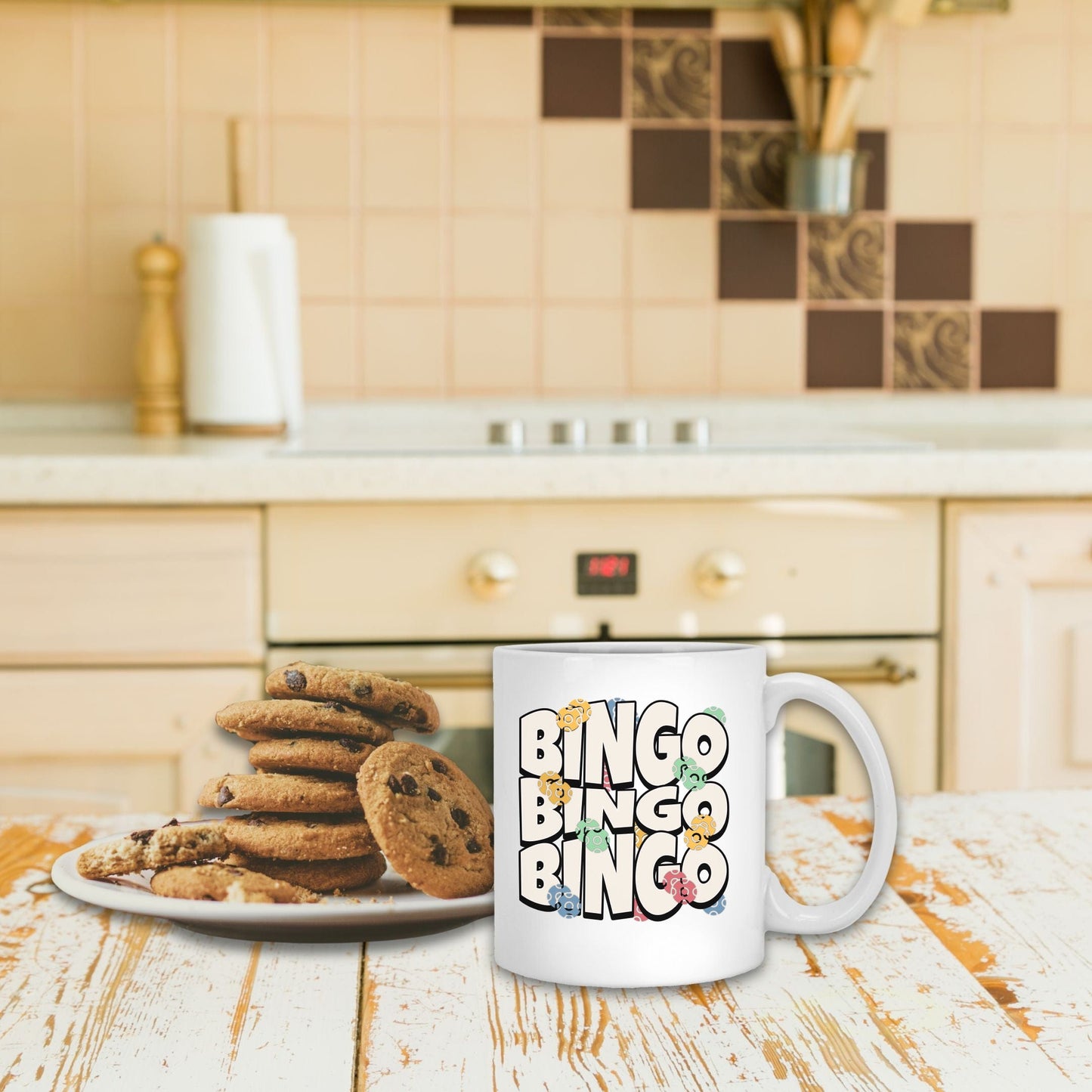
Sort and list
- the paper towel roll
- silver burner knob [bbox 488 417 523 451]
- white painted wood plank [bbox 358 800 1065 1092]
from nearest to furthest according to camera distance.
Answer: white painted wood plank [bbox 358 800 1065 1092]
silver burner knob [bbox 488 417 523 451]
the paper towel roll

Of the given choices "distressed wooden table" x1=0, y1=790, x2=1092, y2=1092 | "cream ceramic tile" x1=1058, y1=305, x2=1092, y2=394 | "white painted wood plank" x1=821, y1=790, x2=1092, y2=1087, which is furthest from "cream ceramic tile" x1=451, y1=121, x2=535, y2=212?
"distressed wooden table" x1=0, y1=790, x2=1092, y2=1092

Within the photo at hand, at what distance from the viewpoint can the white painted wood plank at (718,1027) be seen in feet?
1.08

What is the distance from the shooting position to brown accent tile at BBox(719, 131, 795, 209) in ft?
5.98

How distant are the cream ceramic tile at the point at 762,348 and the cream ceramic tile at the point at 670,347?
21mm

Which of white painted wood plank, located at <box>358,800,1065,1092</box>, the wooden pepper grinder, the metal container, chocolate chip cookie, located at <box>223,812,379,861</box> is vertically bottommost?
white painted wood plank, located at <box>358,800,1065,1092</box>

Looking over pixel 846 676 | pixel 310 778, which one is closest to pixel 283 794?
pixel 310 778

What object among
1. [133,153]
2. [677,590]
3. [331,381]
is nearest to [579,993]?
[677,590]

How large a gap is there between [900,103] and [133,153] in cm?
104

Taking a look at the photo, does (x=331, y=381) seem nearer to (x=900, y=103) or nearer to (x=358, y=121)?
(x=358, y=121)

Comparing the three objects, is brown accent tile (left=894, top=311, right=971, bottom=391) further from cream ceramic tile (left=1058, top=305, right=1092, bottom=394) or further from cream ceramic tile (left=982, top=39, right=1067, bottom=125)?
cream ceramic tile (left=982, top=39, right=1067, bottom=125)

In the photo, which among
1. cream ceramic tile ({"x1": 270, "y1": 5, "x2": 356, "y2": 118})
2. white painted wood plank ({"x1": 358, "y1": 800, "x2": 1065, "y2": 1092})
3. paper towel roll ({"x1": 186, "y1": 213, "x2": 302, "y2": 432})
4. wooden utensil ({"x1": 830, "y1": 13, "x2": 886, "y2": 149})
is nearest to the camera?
white painted wood plank ({"x1": 358, "y1": 800, "x2": 1065, "y2": 1092})

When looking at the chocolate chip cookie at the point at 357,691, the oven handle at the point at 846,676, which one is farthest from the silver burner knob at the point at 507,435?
the chocolate chip cookie at the point at 357,691

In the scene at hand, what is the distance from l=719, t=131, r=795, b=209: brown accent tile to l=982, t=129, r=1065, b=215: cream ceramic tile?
29cm

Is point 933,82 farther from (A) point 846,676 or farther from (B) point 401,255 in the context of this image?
(A) point 846,676
